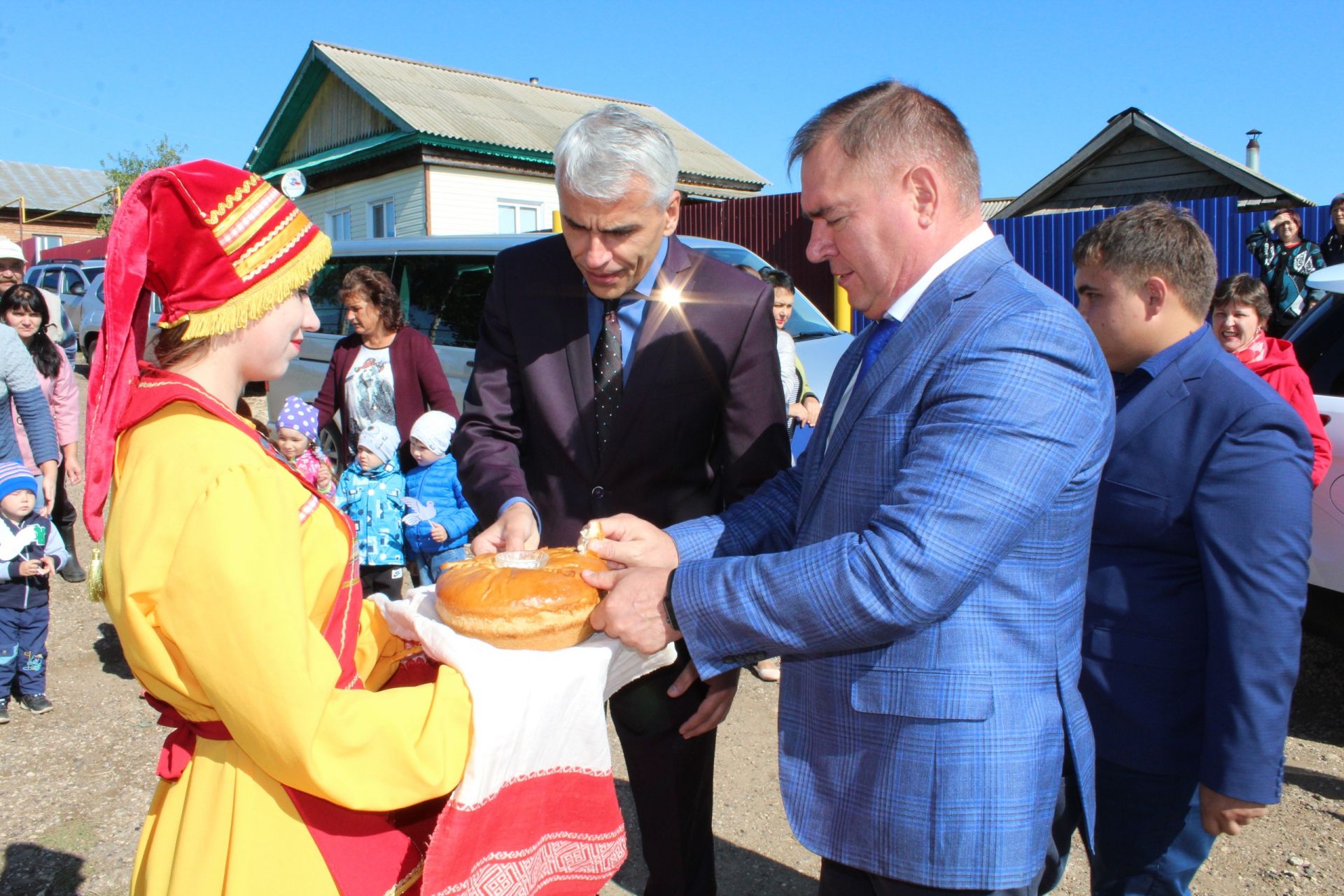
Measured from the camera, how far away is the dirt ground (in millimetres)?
3160

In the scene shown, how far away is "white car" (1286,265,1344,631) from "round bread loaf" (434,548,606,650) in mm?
3704

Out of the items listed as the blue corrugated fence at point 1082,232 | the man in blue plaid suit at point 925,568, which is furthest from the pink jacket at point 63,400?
the blue corrugated fence at point 1082,232

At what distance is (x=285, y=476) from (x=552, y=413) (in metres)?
1.06

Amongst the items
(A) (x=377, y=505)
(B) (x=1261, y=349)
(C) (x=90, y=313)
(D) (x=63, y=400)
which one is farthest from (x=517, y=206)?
(B) (x=1261, y=349)

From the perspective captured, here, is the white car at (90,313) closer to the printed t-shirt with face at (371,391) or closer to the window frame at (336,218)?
the window frame at (336,218)

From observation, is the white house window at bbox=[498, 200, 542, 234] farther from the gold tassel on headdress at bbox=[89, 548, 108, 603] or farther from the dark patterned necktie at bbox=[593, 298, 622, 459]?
the gold tassel on headdress at bbox=[89, 548, 108, 603]

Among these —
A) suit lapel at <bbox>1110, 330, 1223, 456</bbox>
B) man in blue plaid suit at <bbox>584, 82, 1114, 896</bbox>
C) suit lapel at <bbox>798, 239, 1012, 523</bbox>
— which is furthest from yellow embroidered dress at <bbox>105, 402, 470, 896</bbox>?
suit lapel at <bbox>1110, 330, 1223, 456</bbox>

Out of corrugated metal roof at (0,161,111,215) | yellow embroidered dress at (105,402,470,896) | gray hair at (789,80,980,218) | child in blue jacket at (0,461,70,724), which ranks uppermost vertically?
corrugated metal roof at (0,161,111,215)

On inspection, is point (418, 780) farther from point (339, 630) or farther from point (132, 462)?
point (132, 462)

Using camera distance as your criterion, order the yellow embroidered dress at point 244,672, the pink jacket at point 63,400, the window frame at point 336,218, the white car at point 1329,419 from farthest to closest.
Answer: the window frame at point 336,218 → the pink jacket at point 63,400 → the white car at point 1329,419 → the yellow embroidered dress at point 244,672

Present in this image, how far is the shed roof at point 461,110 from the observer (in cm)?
1984

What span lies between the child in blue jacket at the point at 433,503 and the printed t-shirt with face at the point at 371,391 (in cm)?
74

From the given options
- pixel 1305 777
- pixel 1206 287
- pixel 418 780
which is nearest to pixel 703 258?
pixel 1206 287

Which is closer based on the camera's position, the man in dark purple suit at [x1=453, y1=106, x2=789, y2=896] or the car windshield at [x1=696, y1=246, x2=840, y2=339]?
the man in dark purple suit at [x1=453, y1=106, x2=789, y2=896]
